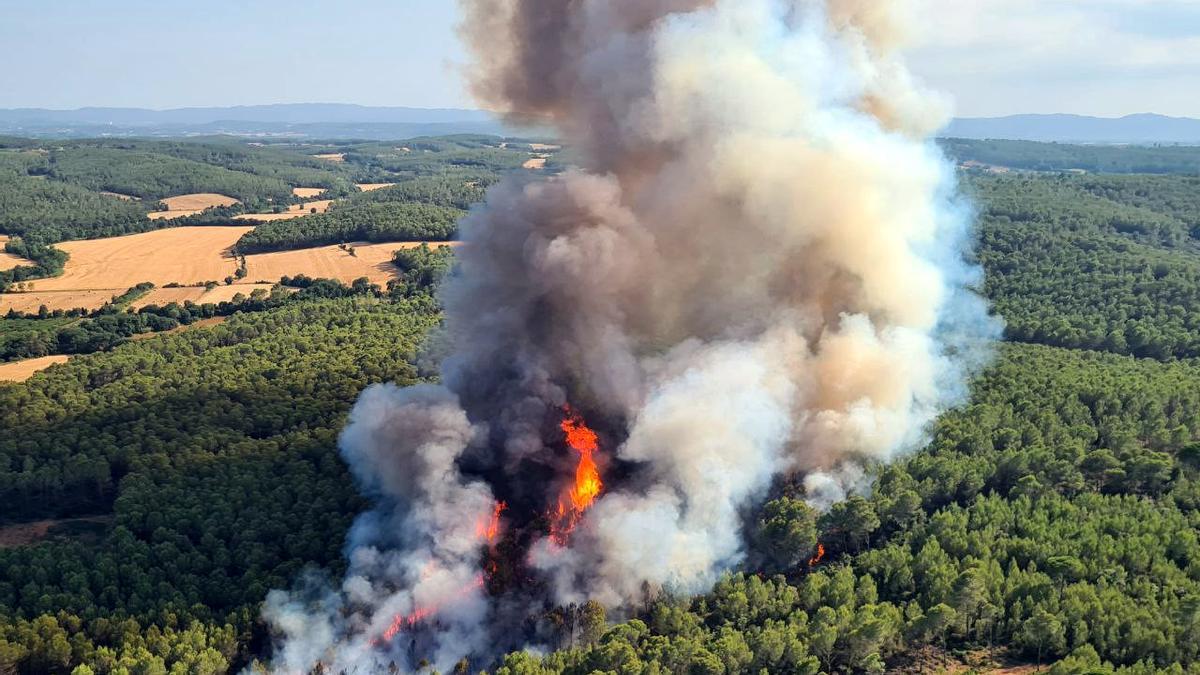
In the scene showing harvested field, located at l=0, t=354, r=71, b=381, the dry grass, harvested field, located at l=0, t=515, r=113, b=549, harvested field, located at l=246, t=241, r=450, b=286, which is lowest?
harvested field, located at l=0, t=515, r=113, b=549

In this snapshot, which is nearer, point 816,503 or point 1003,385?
point 816,503

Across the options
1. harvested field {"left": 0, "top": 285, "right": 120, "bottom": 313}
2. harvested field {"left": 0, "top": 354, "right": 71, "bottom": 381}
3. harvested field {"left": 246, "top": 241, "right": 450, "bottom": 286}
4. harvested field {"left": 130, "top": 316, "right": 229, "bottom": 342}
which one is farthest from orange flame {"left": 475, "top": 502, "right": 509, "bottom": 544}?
harvested field {"left": 0, "top": 285, "right": 120, "bottom": 313}

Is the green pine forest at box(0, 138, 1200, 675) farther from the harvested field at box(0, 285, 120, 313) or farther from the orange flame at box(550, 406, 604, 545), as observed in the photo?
the harvested field at box(0, 285, 120, 313)

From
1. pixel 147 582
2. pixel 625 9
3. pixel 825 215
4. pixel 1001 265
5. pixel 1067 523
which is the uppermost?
pixel 625 9

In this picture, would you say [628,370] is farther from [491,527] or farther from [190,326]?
[190,326]

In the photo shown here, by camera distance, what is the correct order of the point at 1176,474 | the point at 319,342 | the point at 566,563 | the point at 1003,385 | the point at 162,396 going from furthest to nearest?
1. the point at 319,342
2. the point at 162,396
3. the point at 1003,385
4. the point at 1176,474
5. the point at 566,563

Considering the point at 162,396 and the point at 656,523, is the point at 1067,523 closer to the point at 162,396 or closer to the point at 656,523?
the point at 656,523

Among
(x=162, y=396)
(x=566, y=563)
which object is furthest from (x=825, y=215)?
(x=162, y=396)
